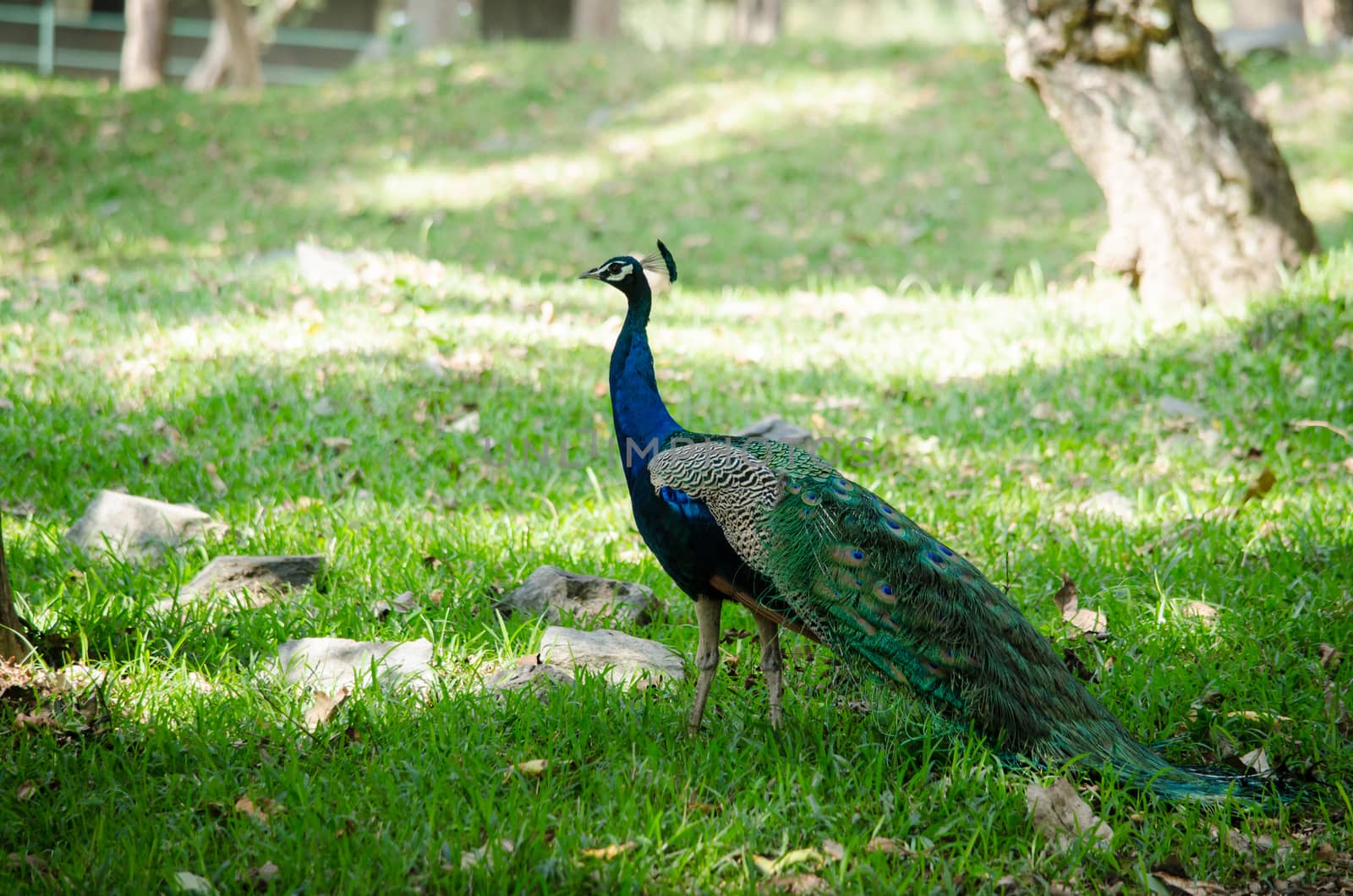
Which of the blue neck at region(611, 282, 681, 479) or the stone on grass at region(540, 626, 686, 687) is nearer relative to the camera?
the blue neck at region(611, 282, 681, 479)

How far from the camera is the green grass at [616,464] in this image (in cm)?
302

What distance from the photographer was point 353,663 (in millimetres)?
3736

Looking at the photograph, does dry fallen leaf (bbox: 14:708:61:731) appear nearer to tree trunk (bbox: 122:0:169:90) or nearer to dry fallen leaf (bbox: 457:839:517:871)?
dry fallen leaf (bbox: 457:839:517:871)

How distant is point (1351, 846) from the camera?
10.2 feet

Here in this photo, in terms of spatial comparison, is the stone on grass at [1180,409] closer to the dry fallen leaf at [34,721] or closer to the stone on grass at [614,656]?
the stone on grass at [614,656]

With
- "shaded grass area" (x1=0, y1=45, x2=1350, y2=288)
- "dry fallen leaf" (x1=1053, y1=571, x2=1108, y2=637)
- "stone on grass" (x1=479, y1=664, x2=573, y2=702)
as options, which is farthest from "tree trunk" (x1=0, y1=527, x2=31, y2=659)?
"shaded grass area" (x1=0, y1=45, x2=1350, y2=288)

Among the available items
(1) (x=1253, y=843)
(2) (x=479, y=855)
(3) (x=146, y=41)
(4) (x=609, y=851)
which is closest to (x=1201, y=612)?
(1) (x=1253, y=843)

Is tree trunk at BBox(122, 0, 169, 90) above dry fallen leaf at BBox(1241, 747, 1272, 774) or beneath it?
above

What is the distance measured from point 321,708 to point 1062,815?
2.07 metres

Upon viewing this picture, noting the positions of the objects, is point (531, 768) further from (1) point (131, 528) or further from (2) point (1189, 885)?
(1) point (131, 528)

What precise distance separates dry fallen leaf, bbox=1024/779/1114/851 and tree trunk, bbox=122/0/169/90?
18269mm

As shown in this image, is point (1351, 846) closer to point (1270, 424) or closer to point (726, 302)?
point (1270, 424)

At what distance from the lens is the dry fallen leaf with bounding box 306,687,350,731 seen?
3.41 m

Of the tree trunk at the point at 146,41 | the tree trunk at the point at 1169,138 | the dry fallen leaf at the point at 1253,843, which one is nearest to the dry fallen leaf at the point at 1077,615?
the dry fallen leaf at the point at 1253,843
